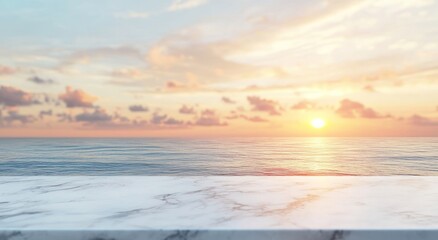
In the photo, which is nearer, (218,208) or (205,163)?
(218,208)

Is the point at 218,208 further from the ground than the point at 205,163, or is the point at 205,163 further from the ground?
the point at 218,208

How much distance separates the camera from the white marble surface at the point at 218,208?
2.45 ft

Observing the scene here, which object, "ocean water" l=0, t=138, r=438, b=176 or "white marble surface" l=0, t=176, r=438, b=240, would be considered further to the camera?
"ocean water" l=0, t=138, r=438, b=176

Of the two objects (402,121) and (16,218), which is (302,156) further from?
A: (16,218)

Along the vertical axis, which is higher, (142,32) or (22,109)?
(142,32)

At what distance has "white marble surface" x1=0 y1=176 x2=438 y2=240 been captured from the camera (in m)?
0.75

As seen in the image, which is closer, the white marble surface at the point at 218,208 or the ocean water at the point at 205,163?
the white marble surface at the point at 218,208

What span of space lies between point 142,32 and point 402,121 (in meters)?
8.33

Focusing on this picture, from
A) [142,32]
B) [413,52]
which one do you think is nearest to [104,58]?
[142,32]

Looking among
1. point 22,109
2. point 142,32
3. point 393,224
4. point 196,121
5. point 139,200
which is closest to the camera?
point 393,224

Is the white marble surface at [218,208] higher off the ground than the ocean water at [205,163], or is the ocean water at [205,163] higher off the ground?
the white marble surface at [218,208]

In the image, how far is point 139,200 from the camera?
39.8 inches

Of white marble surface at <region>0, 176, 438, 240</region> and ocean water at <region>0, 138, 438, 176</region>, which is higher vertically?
white marble surface at <region>0, 176, 438, 240</region>

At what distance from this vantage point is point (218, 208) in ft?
2.98
